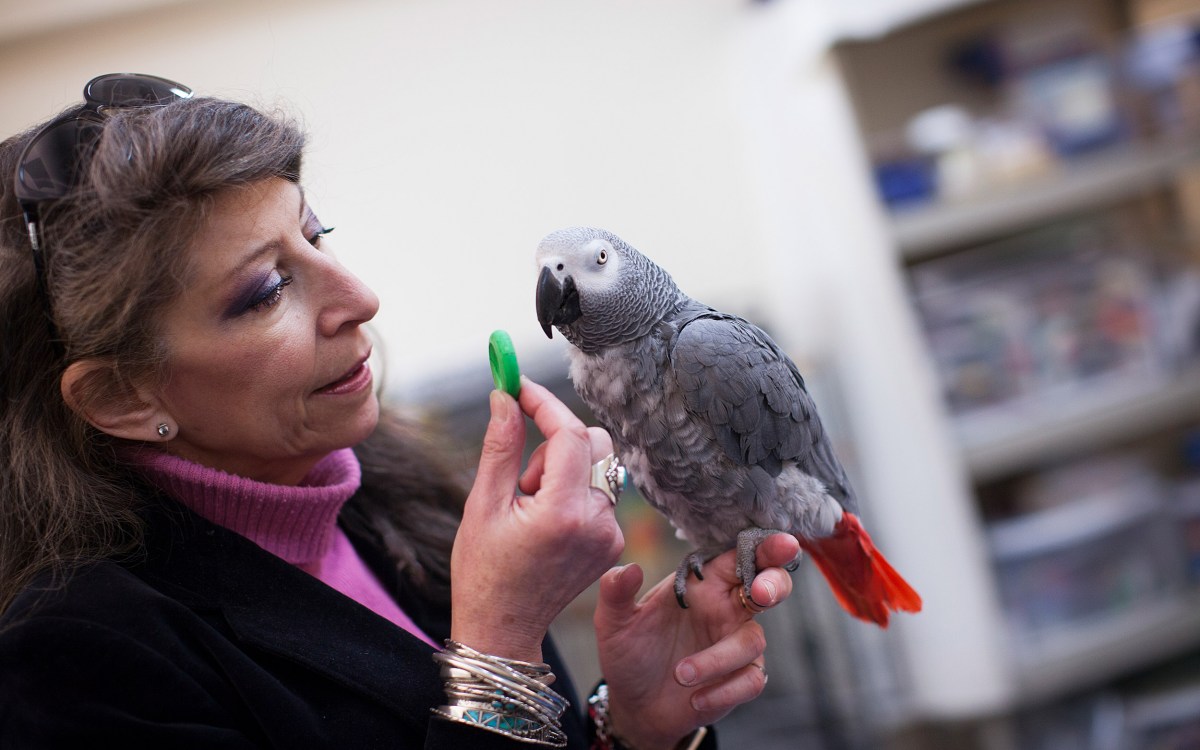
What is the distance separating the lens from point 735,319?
677 mm

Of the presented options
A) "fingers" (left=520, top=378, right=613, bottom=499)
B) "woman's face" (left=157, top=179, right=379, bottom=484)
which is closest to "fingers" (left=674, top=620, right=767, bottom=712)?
"fingers" (left=520, top=378, right=613, bottom=499)

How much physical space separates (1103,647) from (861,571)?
1.23 meters

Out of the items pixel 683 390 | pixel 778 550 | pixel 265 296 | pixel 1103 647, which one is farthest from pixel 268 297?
pixel 1103 647

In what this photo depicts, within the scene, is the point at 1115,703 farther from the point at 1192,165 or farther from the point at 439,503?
the point at 439,503

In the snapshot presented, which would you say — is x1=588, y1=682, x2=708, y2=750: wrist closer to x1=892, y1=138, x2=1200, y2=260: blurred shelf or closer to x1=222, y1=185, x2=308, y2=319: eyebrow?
A: x1=222, y1=185, x2=308, y2=319: eyebrow

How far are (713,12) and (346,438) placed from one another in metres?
1.62

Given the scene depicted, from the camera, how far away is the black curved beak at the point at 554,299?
62 centimetres

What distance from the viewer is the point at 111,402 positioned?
0.66 m

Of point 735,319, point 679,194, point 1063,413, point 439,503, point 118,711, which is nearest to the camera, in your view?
point 118,711

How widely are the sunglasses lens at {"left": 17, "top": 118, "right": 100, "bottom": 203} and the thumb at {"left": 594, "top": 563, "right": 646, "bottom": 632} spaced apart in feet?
1.70

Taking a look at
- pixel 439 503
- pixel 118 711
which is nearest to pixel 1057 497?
pixel 439 503

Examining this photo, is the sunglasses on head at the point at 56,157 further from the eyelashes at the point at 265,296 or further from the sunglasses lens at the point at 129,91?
the eyelashes at the point at 265,296

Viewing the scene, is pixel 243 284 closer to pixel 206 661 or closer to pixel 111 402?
pixel 111 402

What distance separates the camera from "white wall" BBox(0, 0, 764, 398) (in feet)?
5.46
